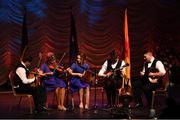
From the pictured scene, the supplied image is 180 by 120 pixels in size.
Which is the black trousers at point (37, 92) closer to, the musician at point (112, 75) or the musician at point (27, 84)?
the musician at point (27, 84)

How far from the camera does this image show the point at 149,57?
9.08 metres

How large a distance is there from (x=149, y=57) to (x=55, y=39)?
497cm

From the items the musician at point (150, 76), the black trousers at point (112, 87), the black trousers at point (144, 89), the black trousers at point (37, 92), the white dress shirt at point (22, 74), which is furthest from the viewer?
the black trousers at point (112, 87)

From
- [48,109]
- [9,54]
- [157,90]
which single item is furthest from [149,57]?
[9,54]

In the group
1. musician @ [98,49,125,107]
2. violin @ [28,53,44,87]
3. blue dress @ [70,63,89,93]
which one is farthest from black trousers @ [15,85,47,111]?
musician @ [98,49,125,107]

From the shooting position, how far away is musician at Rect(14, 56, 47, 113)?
8242 mm

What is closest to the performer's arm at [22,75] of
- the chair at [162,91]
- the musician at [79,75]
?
the musician at [79,75]

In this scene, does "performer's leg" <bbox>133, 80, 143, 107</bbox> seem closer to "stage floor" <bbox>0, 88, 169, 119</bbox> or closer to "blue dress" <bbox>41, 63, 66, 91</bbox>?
"stage floor" <bbox>0, 88, 169, 119</bbox>

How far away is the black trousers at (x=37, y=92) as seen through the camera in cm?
841

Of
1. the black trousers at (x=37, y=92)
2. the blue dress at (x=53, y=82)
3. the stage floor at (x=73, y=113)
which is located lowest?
the stage floor at (x=73, y=113)

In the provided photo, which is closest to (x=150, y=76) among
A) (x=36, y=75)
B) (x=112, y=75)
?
(x=112, y=75)

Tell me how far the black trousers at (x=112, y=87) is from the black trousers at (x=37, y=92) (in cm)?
163

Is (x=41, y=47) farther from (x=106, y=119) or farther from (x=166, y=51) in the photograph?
(x=106, y=119)

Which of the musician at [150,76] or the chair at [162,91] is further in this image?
the musician at [150,76]
